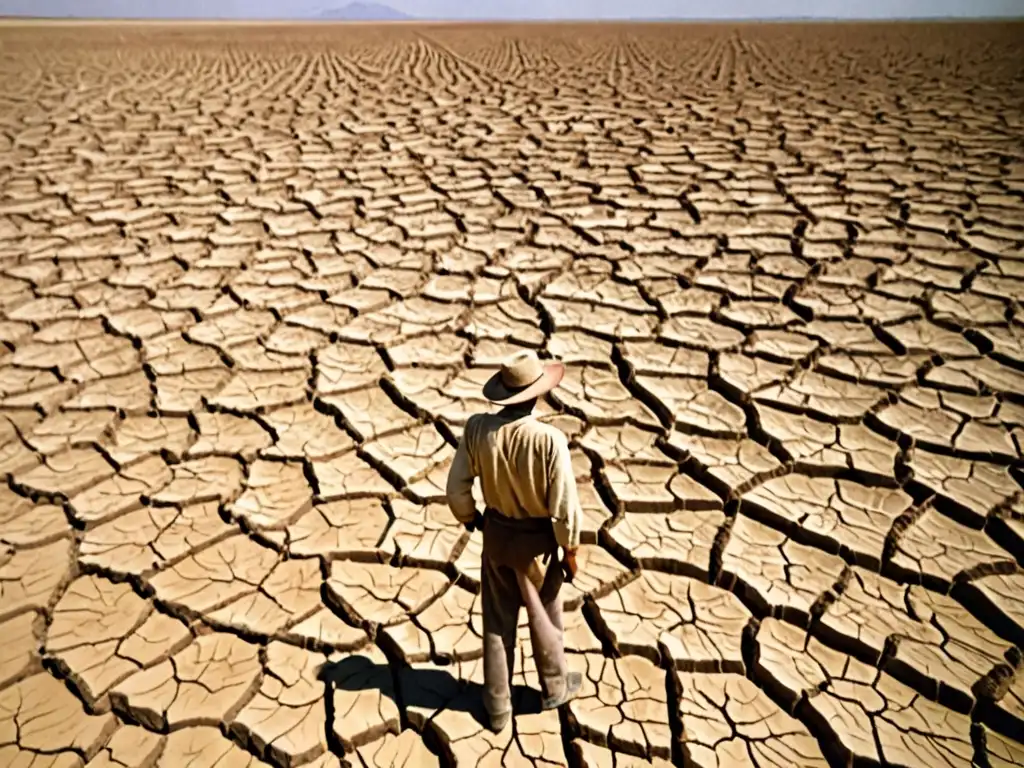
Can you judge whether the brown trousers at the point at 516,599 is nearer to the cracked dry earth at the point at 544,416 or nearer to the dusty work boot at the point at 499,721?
the dusty work boot at the point at 499,721

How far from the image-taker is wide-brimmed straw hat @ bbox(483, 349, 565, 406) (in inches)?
63.4

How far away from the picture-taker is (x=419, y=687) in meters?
2.04

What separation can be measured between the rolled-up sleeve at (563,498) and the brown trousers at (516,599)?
0.07m

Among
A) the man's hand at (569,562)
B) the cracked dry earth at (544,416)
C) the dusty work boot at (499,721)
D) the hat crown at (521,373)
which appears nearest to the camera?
the hat crown at (521,373)

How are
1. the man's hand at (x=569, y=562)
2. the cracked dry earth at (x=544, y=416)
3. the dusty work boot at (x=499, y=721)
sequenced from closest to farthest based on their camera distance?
1. the man's hand at (x=569, y=562)
2. the dusty work boot at (x=499, y=721)
3. the cracked dry earth at (x=544, y=416)

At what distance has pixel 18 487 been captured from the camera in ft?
9.43

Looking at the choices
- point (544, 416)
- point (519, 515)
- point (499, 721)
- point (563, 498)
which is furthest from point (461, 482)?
point (544, 416)

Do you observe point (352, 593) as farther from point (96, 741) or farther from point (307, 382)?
point (307, 382)

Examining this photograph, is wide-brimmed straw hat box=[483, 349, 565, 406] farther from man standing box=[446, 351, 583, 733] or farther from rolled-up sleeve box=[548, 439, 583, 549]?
rolled-up sleeve box=[548, 439, 583, 549]

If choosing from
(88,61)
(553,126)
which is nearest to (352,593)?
(553,126)

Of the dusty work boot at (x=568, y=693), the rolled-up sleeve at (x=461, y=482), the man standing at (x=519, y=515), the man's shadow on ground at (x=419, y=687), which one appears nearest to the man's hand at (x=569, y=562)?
the man standing at (x=519, y=515)

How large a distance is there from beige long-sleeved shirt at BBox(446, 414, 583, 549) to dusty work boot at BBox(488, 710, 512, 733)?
0.54 metres

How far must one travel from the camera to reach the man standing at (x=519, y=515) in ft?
5.37

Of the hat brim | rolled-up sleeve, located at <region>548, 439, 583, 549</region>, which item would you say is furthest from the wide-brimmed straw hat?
rolled-up sleeve, located at <region>548, 439, 583, 549</region>
